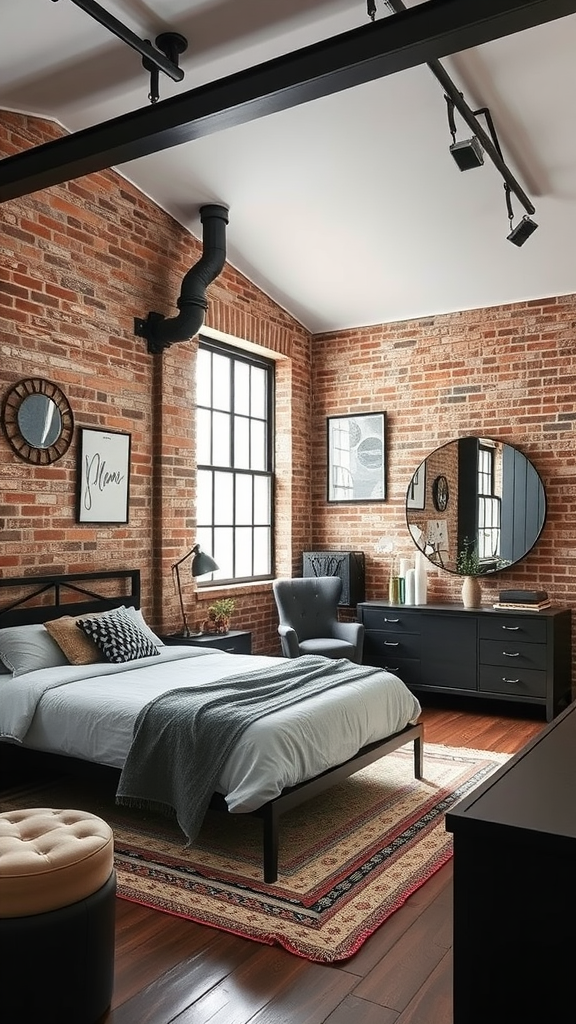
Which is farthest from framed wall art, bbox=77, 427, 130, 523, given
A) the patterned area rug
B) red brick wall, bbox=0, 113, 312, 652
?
the patterned area rug

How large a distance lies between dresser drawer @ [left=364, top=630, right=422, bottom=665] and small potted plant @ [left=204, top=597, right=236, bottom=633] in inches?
47.4

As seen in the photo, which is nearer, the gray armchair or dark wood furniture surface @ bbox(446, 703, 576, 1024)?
dark wood furniture surface @ bbox(446, 703, 576, 1024)

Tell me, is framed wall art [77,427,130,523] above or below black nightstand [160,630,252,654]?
above

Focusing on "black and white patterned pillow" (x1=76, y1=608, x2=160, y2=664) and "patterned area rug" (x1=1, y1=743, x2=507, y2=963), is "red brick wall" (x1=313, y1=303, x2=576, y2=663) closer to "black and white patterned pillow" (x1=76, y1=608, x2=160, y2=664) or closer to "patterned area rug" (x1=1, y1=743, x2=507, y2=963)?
"patterned area rug" (x1=1, y1=743, x2=507, y2=963)

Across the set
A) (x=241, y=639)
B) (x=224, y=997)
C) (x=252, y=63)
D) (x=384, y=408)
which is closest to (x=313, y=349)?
(x=384, y=408)

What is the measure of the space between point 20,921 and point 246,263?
206 inches

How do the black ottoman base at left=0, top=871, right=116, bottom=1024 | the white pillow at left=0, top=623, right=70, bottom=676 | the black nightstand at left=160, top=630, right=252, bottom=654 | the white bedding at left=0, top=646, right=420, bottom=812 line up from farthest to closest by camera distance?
the black nightstand at left=160, top=630, right=252, bottom=654 → the white pillow at left=0, top=623, right=70, bottom=676 → the white bedding at left=0, top=646, right=420, bottom=812 → the black ottoman base at left=0, top=871, right=116, bottom=1024

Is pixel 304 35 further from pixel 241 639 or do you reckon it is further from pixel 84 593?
pixel 241 639

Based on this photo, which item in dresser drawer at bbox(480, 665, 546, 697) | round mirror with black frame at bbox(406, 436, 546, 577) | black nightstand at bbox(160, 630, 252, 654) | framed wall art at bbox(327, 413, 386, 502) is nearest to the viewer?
black nightstand at bbox(160, 630, 252, 654)

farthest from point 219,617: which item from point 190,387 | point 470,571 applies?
point 470,571

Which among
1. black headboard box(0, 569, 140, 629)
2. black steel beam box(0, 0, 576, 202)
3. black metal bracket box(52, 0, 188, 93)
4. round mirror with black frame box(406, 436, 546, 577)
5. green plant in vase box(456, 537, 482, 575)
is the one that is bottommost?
black headboard box(0, 569, 140, 629)

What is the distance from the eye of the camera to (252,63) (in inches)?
164

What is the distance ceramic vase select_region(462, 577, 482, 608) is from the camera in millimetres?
6266

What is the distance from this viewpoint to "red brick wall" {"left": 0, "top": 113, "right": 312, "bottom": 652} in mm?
4707
